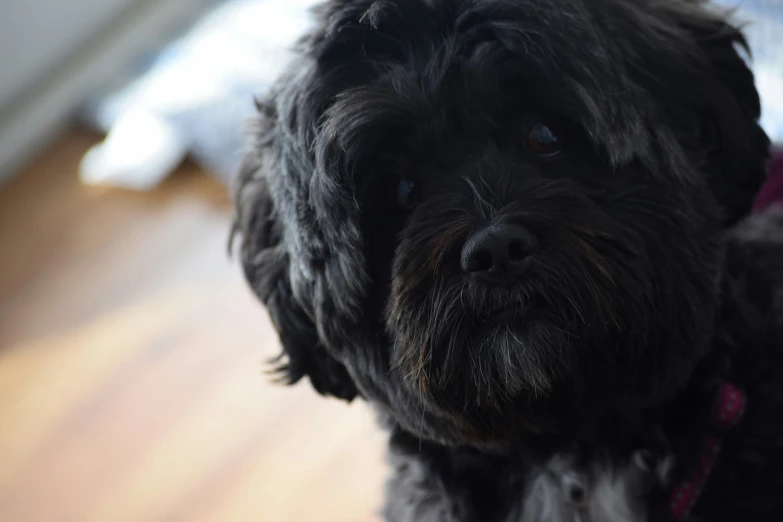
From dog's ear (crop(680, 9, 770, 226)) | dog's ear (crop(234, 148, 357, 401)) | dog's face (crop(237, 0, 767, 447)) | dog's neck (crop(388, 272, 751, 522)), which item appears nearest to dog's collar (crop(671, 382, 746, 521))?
dog's neck (crop(388, 272, 751, 522))

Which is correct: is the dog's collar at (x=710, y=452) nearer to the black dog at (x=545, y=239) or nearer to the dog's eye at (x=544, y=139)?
the black dog at (x=545, y=239)

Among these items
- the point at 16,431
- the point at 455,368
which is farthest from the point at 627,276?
the point at 16,431

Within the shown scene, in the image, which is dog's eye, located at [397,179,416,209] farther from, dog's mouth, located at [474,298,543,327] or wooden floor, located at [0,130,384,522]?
wooden floor, located at [0,130,384,522]

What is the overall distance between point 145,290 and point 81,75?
1.18 metres

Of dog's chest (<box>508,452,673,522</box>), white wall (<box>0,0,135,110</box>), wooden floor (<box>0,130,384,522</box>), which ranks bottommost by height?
wooden floor (<box>0,130,384,522</box>)

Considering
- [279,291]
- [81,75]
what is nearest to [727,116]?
[279,291]

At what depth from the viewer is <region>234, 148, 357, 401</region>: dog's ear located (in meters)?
1.39

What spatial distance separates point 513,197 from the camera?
113cm

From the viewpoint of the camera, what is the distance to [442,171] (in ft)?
3.98

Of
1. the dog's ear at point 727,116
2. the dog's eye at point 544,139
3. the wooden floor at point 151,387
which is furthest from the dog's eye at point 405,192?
the wooden floor at point 151,387

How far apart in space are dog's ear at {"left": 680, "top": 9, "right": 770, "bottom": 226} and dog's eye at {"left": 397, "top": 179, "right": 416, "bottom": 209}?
16.2 inches

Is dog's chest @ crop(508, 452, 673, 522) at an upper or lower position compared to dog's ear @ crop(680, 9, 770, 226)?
lower

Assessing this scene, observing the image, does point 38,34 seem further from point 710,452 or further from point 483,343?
point 710,452

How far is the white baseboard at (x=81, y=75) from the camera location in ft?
10.7
